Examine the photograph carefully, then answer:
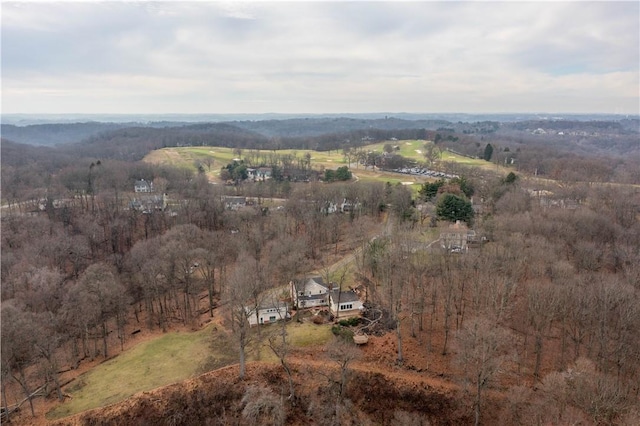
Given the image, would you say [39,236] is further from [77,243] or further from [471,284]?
[471,284]

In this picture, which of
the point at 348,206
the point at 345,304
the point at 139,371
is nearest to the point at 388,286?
the point at 345,304

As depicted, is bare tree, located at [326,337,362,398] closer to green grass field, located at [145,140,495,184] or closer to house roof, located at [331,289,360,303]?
house roof, located at [331,289,360,303]

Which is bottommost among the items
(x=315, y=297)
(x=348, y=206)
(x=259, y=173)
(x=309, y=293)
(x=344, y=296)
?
(x=315, y=297)

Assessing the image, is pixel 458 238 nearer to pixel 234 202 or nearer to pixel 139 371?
pixel 139 371

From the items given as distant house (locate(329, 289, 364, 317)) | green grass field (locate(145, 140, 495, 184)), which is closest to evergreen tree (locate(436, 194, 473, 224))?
distant house (locate(329, 289, 364, 317))

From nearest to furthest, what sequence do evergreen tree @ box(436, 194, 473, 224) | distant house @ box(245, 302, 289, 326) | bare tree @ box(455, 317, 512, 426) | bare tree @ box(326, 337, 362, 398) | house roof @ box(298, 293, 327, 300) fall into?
bare tree @ box(455, 317, 512, 426) < bare tree @ box(326, 337, 362, 398) < distant house @ box(245, 302, 289, 326) < house roof @ box(298, 293, 327, 300) < evergreen tree @ box(436, 194, 473, 224)

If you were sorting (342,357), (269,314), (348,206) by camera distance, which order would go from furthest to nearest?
(348,206) → (269,314) → (342,357)
